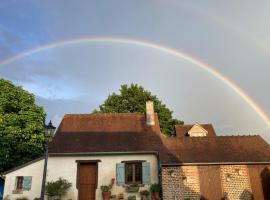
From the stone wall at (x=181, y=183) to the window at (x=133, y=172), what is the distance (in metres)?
1.96

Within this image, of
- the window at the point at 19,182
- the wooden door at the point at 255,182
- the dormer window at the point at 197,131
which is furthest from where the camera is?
the dormer window at the point at 197,131

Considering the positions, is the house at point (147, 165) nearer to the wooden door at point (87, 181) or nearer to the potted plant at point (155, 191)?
the wooden door at point (87, 181)

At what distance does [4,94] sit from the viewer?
2341 centimetres

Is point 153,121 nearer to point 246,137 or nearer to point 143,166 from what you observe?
point 143,166

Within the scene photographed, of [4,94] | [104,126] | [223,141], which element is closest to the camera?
[223,141]

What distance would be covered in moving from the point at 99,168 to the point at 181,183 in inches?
194

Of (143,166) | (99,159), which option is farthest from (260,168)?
(99,159)

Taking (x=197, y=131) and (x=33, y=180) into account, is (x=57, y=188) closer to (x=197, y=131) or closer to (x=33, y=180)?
(x=33, y=180)

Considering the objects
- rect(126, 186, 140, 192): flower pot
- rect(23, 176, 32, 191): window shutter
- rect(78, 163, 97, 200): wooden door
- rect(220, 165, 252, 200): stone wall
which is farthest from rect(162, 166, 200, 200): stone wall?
rect(23, 176, 32, 191): window shutter

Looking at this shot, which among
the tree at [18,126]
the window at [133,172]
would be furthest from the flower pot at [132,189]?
the tree at [18,126]

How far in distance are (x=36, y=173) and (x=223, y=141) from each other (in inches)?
466

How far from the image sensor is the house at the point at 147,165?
16.5m

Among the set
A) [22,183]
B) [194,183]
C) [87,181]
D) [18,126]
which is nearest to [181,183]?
[194,183]

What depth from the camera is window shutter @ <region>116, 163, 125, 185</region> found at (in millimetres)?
17500
